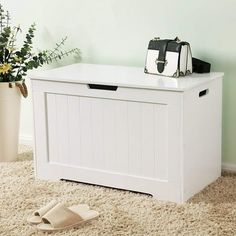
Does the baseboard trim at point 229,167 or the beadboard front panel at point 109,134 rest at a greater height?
the beadboard front panel at point 109,134

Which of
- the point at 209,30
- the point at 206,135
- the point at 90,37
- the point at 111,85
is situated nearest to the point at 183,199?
the point at 206,135

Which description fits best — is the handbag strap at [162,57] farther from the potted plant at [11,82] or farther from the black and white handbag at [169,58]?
the potted plant at [11,82]

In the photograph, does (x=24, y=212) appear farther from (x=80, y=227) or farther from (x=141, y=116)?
(x=141, y=116)

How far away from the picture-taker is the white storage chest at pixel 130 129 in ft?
8.71

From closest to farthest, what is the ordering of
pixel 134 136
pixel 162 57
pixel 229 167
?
pixel 134 136, pixel 162 57, pixel 229 167

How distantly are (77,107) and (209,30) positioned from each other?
2.39 feet

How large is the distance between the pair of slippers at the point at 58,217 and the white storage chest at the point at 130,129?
342 mm

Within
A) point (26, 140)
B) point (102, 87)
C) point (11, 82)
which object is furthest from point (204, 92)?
point (26, 140)

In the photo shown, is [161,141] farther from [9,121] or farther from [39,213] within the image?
[9,121]

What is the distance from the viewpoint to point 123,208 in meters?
2.62

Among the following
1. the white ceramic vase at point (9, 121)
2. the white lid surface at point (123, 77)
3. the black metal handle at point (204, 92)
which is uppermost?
the white lid surface at point (123, 77)

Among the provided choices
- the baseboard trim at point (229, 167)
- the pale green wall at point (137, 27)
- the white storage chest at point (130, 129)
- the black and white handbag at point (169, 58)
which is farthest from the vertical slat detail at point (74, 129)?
the baseboard trim at point (229, 167)

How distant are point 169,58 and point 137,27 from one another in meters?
0.39

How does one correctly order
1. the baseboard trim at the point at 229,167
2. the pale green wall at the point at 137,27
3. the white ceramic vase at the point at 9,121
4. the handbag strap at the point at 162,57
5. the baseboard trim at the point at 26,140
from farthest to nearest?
the baseboard trim at the point at 26,140, the white ceramic vase at the point at 9,121, the baseboard trim at the point at 229,167, the pale green wall at the point at 137,27, the handbag strap at the point at 162,57
